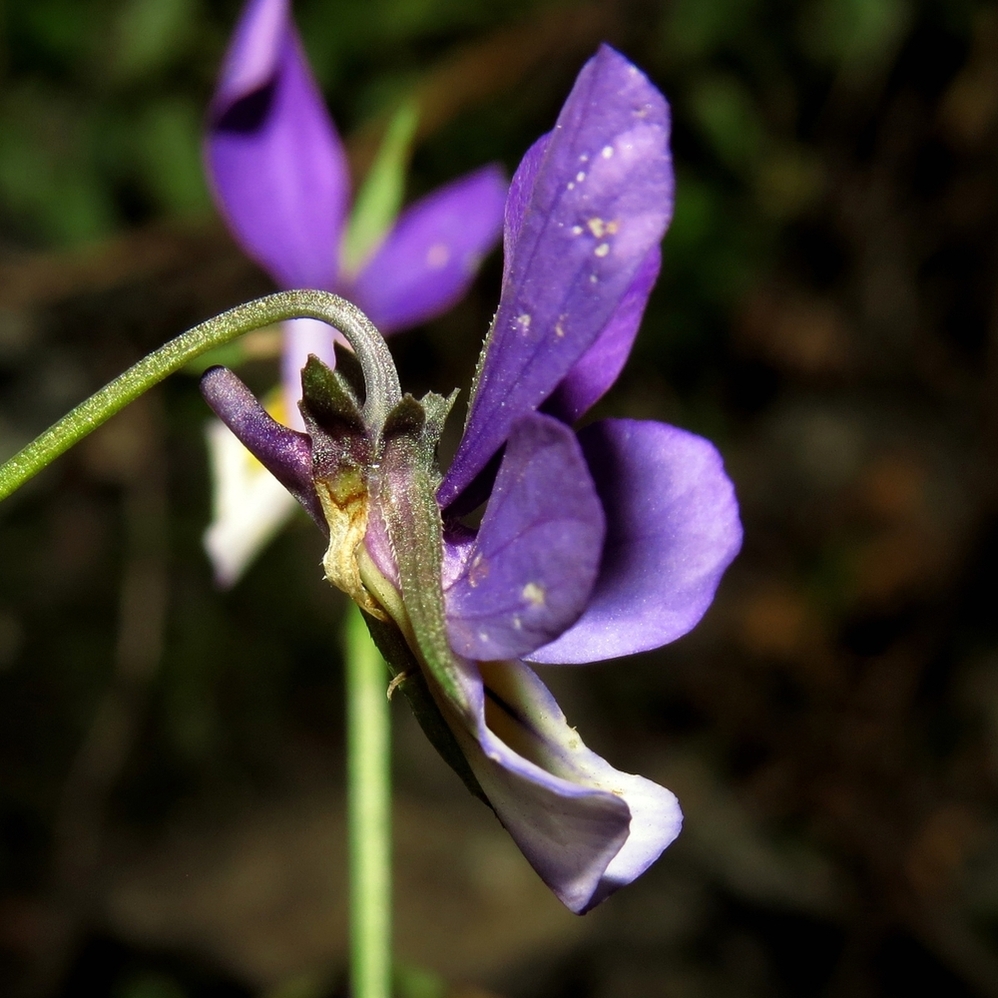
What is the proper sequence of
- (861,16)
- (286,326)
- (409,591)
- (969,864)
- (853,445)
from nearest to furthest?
1. (409,591)
2. (286,326)
3. (861,16)
4. (969,864)
5. (853,445)

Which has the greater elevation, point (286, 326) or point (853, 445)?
point (286, 326)

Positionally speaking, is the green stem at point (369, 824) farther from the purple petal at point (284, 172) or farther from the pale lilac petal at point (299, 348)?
the purple petal at point (284, 172)

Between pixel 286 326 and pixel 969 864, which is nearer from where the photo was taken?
pixel 286 326

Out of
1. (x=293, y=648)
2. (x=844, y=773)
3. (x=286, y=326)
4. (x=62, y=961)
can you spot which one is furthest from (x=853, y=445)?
(x=286, y=326)

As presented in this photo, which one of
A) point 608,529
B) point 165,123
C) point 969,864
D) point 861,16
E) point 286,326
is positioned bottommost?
point 969,864

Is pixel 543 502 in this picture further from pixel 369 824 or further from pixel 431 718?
pixel 369 824

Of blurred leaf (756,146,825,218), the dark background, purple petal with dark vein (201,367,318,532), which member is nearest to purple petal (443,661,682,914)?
purple petal with dark vein (201,367,318,532)

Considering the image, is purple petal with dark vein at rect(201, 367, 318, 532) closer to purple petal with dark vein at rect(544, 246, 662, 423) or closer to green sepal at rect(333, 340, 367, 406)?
green sepal at rect(333, 340, 367, 406)

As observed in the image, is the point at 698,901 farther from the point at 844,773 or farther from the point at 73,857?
the point at 73,857
